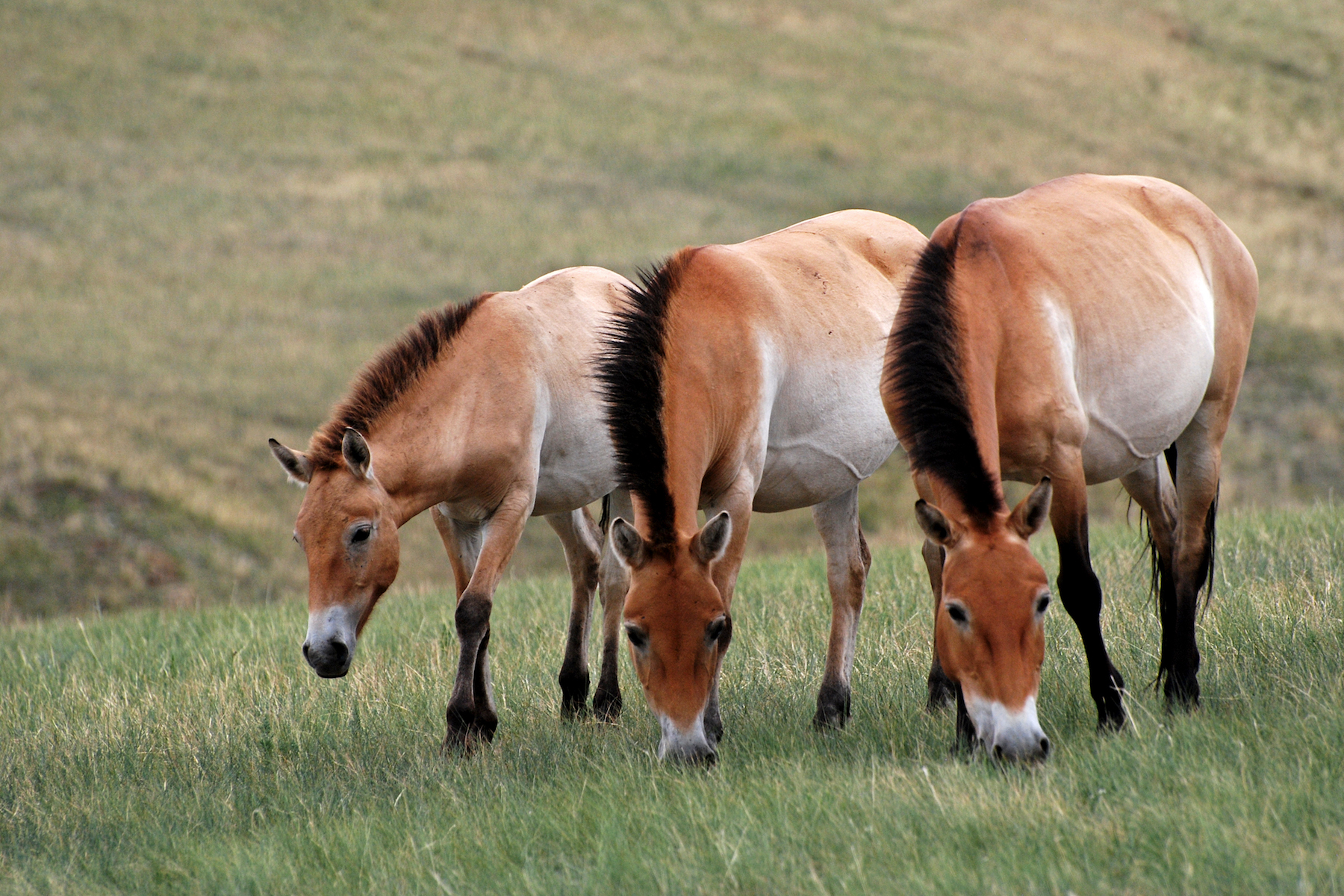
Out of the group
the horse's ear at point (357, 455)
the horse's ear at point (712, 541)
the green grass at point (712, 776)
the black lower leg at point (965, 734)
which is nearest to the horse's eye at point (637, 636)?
the horse's ear at point (712, 541)

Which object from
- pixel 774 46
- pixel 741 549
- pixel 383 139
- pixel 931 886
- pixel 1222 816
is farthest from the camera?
pixel 774 46

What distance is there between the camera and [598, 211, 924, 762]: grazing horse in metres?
4.09

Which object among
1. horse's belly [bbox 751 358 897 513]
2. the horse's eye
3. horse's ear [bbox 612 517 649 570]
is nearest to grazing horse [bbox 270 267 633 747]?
horse's belly [bbox 751 358 897 513]

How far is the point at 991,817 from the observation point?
11.1 ft

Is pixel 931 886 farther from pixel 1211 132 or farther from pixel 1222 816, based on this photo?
pixel 1211 132

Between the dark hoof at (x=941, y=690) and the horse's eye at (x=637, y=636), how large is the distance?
178 cm

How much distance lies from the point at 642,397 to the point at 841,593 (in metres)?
1.91

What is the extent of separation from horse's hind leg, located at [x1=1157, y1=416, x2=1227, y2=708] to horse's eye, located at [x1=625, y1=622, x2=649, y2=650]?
2120mm

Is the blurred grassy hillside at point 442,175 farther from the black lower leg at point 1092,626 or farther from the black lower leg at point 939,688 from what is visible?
the black lower leg at point 1092,626

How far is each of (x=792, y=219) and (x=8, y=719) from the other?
25450mm

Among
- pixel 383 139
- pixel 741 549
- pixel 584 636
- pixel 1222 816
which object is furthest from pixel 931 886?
pixel 383 139

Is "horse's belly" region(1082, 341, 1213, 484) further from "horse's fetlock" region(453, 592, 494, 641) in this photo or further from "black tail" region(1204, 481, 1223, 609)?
"horse's fetlock" region(453, 592, 494, 641)

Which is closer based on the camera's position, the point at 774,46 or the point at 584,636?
the point at 584,636

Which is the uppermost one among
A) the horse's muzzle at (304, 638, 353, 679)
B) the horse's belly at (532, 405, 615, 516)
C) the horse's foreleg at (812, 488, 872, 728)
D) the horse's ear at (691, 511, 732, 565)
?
the horse's ear at (691, 511, 732, 565)
